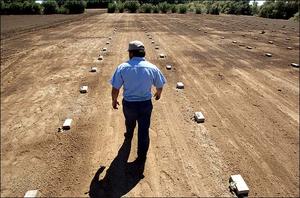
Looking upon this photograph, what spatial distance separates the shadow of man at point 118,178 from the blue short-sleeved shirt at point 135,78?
3.57 ft

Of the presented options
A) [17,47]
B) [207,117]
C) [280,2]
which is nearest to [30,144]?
[207,117]

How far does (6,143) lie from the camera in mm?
5277

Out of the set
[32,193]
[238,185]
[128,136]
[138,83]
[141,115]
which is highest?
[138,83]

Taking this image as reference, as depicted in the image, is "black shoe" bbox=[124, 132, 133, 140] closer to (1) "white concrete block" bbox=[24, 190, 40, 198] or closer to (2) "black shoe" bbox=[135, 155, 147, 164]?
(2) "black shoe" bbox=[135, 155, 147, 164]

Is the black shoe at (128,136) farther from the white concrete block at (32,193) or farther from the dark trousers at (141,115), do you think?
the white concrete block at (32,193)

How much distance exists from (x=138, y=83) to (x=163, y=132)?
1741mm

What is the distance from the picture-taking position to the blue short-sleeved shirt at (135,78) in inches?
162

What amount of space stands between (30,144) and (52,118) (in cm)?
101

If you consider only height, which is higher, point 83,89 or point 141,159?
point 83,89

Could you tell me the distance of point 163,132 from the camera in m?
5.55

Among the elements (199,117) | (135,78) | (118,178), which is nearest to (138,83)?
(135,78)

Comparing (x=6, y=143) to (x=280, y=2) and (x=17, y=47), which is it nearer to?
(x=17, y=47)

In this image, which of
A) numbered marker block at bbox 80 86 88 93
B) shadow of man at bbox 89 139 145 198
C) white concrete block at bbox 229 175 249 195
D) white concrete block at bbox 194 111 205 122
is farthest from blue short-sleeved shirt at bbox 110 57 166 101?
numbered marker block at bbox 80 86 88 93

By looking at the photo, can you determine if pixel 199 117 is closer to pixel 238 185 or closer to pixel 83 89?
pixel 238 185
